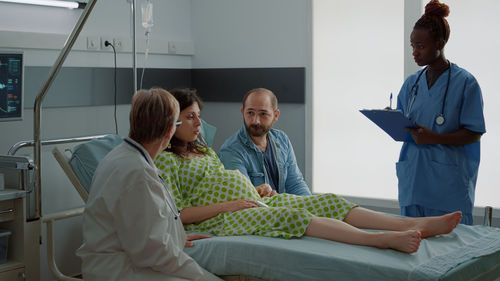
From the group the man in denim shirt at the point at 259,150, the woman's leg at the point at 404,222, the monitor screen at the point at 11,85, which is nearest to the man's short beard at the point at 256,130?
the man in denim shirt at the point at 259,150

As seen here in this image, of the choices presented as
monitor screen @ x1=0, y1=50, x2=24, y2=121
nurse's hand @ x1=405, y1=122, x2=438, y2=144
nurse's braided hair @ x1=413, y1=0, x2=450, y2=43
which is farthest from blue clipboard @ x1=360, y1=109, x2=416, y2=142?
monitor screen @ x1=0, y1=50, x2=24, y2=121

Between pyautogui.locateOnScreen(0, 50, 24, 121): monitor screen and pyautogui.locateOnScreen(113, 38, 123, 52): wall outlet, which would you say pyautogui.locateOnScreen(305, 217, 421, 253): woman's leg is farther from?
pyautogui.locateOnScreen(113, 38, 123, 52): wall outlet

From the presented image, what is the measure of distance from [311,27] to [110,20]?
1.40 metres

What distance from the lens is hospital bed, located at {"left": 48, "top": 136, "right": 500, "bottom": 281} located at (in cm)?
194

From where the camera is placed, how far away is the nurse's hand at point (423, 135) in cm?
269

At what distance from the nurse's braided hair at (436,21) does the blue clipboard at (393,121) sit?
46 cm

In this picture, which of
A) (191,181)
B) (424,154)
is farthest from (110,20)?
(424,154)

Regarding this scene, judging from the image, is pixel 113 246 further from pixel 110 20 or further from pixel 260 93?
pixel 110 20

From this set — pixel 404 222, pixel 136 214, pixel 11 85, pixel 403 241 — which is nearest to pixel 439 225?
pixel 404 222

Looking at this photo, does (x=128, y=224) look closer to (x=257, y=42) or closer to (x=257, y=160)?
(x=257, y=160)

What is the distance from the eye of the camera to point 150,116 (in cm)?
196

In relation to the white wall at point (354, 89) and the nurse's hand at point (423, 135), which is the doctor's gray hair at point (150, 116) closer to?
the nurse's hand at point (423, 135)

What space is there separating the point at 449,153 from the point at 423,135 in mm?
166

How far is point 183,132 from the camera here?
8.73ft
